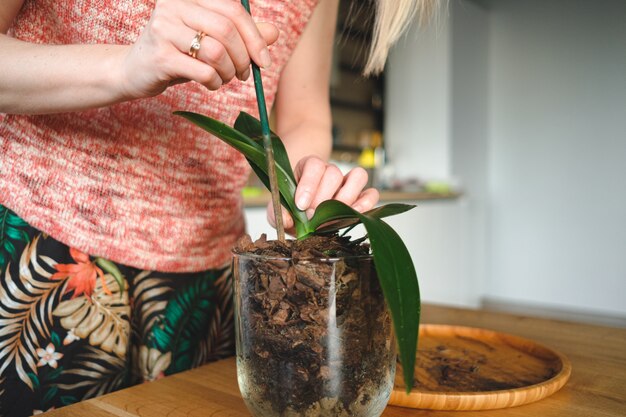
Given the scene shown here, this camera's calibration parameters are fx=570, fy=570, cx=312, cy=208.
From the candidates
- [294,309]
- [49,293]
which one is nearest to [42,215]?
[49,293]

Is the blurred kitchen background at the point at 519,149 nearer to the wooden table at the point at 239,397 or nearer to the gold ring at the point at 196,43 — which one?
the wooden table at the point at 239,397

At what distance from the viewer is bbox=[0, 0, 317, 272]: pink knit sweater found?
801 mm

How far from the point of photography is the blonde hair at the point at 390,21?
0.84m

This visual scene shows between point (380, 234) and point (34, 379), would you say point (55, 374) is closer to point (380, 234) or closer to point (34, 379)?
point (34, 379)

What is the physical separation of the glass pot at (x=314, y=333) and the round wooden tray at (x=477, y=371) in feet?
0.34

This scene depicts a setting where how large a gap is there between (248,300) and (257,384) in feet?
0.24

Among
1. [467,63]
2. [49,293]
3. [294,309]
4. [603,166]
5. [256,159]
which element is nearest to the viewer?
[294,309]

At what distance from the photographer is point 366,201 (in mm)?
664

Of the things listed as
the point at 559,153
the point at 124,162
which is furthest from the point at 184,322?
the point at 559,153

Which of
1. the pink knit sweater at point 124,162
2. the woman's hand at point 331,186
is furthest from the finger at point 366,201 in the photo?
the pink knit sweater at point 124,162

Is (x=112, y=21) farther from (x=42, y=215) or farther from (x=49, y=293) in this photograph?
(x=49, y=293)

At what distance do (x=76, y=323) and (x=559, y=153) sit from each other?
4.69m

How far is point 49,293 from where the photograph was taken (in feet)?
2.61

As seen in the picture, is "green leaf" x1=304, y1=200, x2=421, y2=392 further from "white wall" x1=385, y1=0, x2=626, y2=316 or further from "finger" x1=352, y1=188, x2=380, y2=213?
"white wall" x1=385, y1=0, x2=626, y2=316
